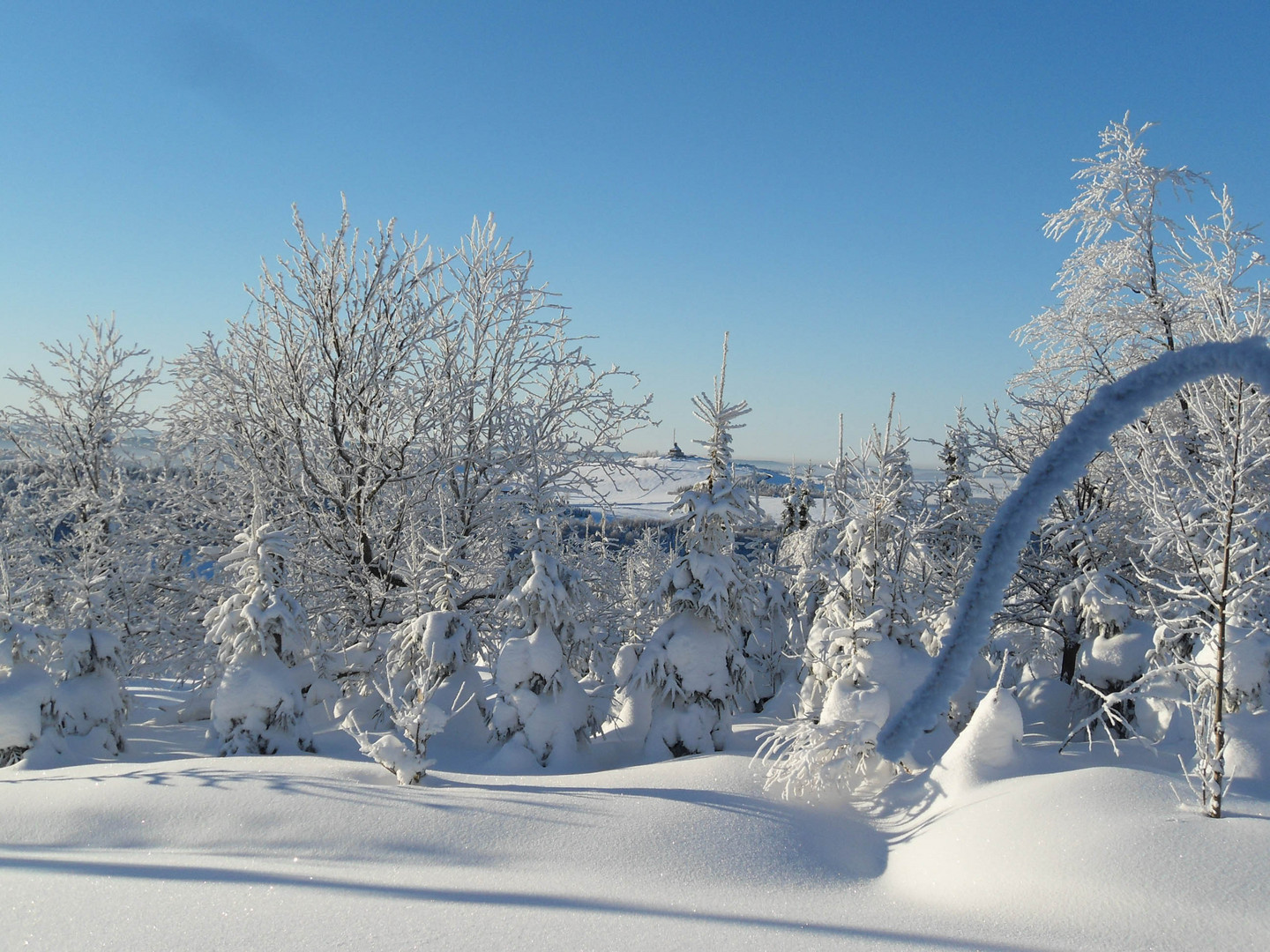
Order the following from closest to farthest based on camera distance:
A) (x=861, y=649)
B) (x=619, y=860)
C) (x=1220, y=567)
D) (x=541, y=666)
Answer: (x=619, y=860) → (x=1220, y=567) → (x=861, y=649) → (x=541, y=666)

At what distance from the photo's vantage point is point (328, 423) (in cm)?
1455

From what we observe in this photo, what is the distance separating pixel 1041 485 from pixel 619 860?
24.4 ft

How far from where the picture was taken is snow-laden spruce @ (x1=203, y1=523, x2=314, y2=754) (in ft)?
35.7

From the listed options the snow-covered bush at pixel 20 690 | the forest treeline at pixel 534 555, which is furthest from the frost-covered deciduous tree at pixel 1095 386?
the snow-covered bush at pixel 20 690

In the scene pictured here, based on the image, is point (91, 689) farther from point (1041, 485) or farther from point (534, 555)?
point (1041, 485)

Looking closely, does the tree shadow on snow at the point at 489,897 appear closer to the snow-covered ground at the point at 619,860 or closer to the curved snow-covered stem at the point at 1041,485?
the snow-covered ground at the point at 619,860

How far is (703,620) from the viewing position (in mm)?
11969

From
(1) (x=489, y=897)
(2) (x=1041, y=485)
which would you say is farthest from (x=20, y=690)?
(2) (x=1041, y=485)

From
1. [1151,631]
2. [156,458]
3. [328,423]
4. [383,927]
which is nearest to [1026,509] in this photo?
[383,927]

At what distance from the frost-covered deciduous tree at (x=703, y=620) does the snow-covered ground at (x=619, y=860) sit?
2.09m

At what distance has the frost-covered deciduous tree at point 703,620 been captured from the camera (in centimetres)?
1155

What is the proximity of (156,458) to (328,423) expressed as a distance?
17.9 ft

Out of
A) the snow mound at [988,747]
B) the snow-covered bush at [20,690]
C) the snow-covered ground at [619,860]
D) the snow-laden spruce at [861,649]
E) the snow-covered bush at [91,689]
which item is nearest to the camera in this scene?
the snow-covered ground at [619,860]

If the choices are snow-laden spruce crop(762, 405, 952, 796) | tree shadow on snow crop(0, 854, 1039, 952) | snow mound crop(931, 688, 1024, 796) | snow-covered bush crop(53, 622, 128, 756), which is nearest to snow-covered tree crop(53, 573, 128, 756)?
snow-covered bush crop(53, 622, 128, 756)
